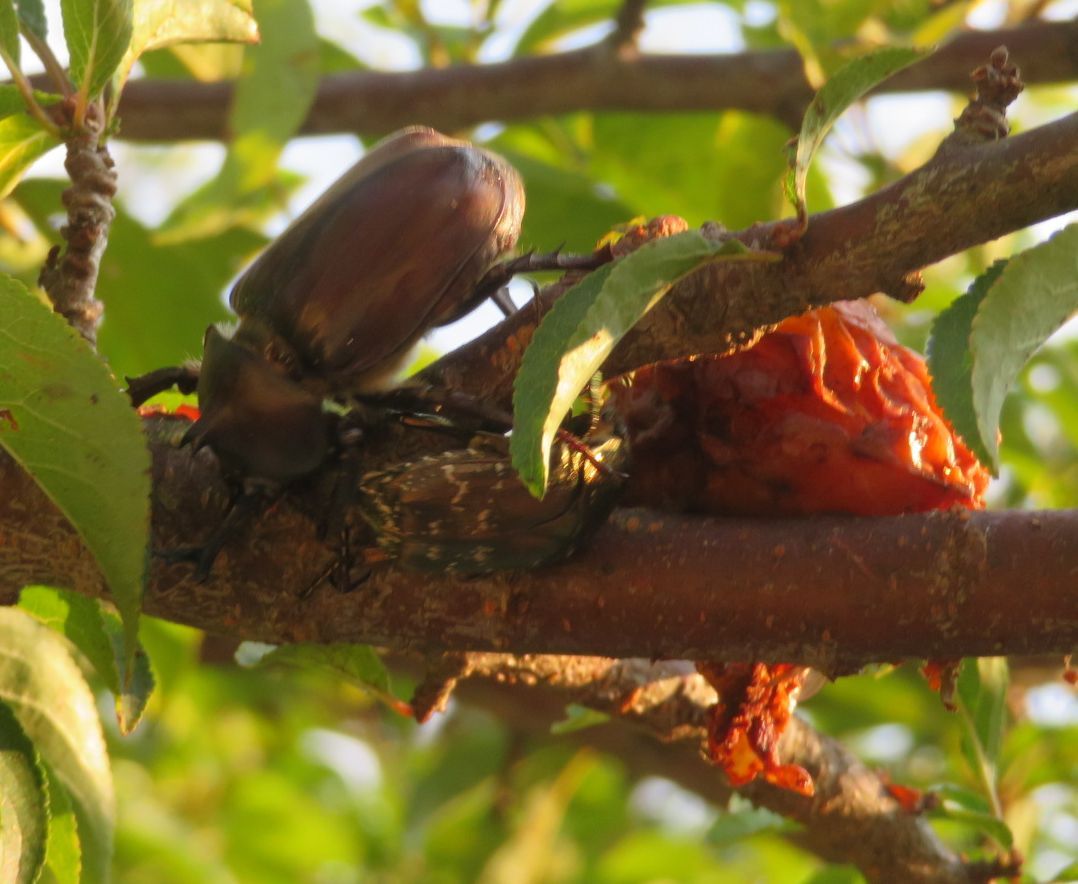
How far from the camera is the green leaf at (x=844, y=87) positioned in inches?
40.9

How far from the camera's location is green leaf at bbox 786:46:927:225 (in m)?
1.04

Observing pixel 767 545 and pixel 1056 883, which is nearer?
pixel 767 545

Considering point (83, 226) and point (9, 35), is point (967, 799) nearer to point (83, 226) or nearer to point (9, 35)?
point (83, 226)

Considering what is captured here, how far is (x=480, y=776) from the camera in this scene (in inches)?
132

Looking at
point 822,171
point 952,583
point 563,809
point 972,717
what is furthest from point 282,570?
point 563,809

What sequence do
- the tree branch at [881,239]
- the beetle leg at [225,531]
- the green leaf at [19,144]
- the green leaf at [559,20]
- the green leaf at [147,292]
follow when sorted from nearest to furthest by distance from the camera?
the tree branch at [881,239]
the beetle leg at [225,531]
the green leaf at [19,144]
the green leaf at [147,292]
the green leaf at [559,20]

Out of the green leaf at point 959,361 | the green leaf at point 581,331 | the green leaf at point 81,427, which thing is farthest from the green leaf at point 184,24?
the green leaf at point 959,361

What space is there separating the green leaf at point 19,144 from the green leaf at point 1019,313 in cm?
86

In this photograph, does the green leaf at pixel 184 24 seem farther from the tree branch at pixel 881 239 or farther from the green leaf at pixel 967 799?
the green leaf at pixel 967 799

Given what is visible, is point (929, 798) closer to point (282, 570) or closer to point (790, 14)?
point (282, 570)

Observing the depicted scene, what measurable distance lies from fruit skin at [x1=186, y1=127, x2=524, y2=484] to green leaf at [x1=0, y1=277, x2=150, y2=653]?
183 millimetres

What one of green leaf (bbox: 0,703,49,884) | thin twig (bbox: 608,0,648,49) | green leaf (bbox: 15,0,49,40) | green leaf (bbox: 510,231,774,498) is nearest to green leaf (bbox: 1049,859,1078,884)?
green leaf (bbox: 510,231,774,498)

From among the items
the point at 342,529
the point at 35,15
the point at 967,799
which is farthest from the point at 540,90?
the point at 342,529

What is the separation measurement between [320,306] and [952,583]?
2.05 feet
